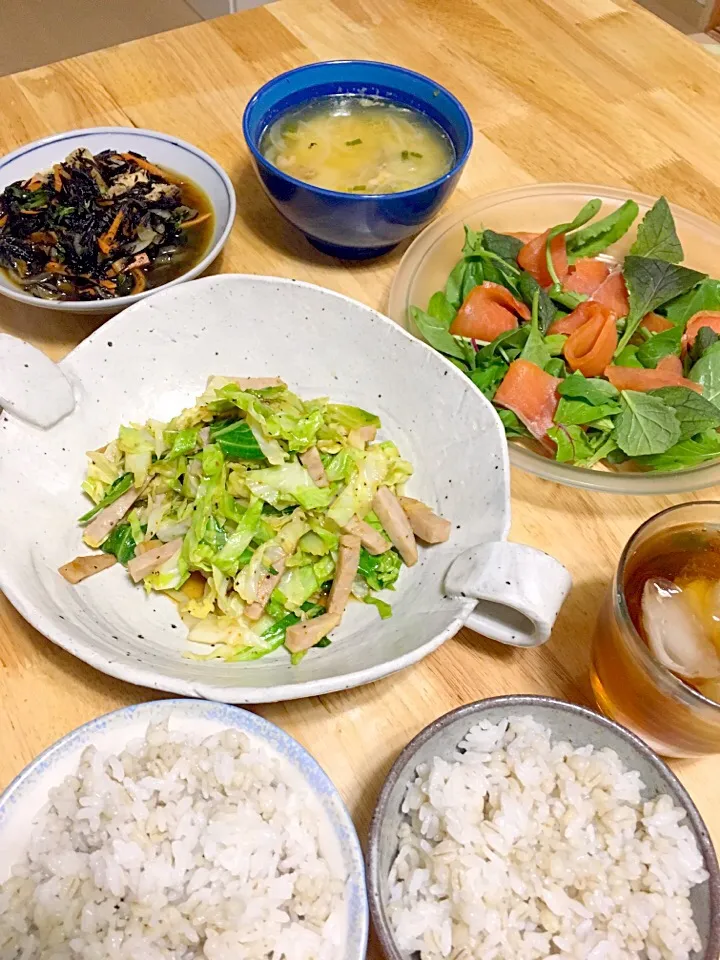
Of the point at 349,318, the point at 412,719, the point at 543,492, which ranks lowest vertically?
the point at 412,719

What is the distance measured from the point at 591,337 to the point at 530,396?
0.22 m

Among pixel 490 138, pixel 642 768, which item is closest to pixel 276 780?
pixel 642 768

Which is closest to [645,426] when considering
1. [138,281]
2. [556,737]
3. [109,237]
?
[556,737]

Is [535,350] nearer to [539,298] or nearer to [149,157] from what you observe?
[539,298]

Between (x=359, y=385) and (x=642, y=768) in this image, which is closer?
(x=642, y=768)

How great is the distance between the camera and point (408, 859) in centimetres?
93

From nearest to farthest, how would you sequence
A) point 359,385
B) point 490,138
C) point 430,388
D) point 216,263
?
point 430,388 < point 359,385 < point 216,263 < point 490,138

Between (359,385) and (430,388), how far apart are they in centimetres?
17

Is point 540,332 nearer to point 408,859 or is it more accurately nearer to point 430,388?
point 430,388

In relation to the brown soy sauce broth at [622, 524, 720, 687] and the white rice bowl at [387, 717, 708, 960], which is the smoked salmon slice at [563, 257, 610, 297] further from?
the white rice bowl at [387, 717, 708, 960]

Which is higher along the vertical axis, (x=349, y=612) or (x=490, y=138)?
(x=490, y=138)

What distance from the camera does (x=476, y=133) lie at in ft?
6.91

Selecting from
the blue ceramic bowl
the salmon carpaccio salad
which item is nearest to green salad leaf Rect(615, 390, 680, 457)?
the salmon carpaccio salad

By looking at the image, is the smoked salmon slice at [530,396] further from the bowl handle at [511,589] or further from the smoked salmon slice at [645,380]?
the bowl handle at [511,589]
